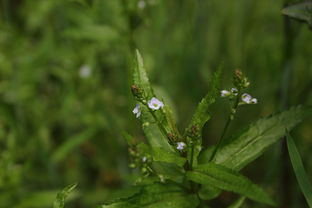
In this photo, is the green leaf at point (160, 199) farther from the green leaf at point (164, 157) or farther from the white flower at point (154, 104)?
the white flower at point (154, 104)

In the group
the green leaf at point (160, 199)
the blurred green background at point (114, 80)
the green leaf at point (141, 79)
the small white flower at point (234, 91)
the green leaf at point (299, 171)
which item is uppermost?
the blurred green background at point (114, 80)

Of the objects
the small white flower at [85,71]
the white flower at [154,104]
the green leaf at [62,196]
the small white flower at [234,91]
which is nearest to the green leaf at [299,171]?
the small white flower at [234,91]

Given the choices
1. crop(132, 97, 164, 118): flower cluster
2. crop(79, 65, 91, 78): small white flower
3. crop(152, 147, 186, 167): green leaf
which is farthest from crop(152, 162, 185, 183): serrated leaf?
crop(79, 65, 91, 78): small white flower

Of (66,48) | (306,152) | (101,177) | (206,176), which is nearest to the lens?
(206,176)

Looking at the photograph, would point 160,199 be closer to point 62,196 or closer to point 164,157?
point 164,157

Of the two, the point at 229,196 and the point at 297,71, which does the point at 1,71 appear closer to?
the point at 229,196

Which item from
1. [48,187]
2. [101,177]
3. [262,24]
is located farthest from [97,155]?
[262,24]
